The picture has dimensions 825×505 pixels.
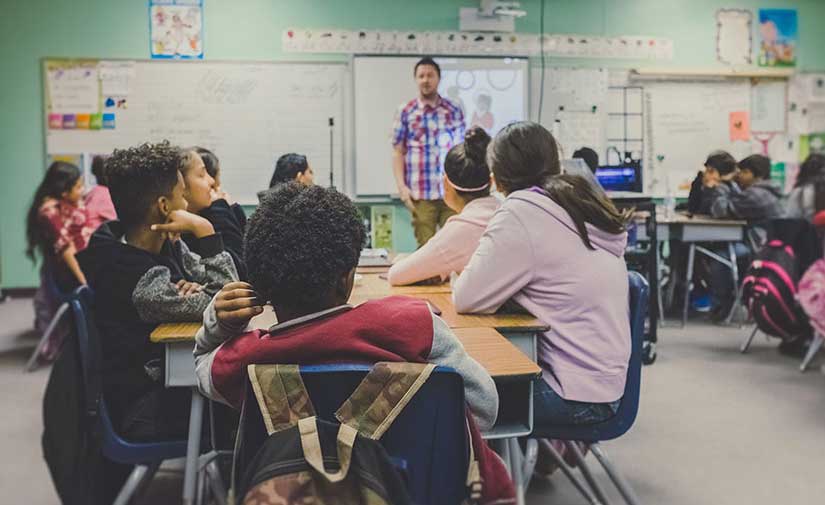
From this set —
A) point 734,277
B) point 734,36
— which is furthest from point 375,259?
point 734,36

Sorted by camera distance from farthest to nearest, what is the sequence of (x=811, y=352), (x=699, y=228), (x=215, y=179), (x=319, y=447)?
(x=699, y=228) → (x=811, y=352) → (x=215, y=179) → (x=319, y=447)

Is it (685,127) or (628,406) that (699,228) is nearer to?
(685,127)

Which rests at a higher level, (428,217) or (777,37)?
(777,37)

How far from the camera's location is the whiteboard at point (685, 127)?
6.97 m

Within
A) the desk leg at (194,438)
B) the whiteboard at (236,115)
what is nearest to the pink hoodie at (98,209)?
the whiteboard at (236,115)

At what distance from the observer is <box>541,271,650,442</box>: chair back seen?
6.49ft

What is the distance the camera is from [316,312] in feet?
3.88

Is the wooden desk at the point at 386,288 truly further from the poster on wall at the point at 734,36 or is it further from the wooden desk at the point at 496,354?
the poster on wall at the point at 734,36

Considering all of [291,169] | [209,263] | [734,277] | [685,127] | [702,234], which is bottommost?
[734,277]

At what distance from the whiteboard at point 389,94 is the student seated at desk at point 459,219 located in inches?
156

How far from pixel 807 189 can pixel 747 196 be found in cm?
46

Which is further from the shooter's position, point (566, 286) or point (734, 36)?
point (734, 36)

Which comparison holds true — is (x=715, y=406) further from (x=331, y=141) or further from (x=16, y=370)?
(x=331, y=141)

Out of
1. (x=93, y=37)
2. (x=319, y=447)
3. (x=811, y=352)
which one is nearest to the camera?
(x=319, y=447)
